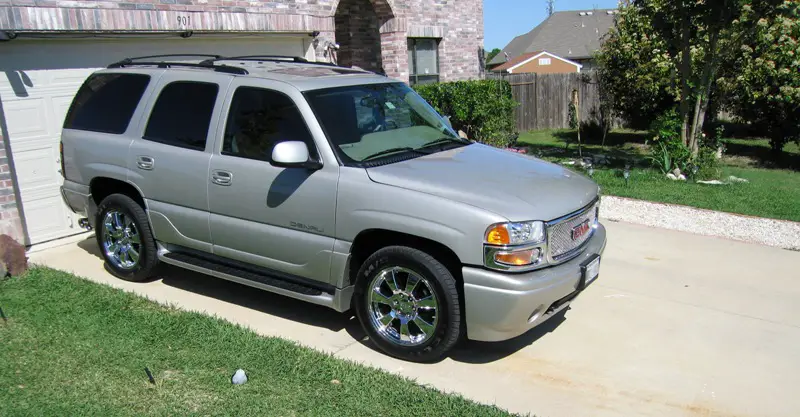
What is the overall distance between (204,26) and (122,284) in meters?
4.36

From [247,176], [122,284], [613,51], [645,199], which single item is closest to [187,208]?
[247,176]

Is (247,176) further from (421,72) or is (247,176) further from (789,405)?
(421,72)

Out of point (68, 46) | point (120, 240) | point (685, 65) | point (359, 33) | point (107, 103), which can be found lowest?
point (120, 240)

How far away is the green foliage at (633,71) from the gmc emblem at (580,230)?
1352cm

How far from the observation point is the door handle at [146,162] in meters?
5.96

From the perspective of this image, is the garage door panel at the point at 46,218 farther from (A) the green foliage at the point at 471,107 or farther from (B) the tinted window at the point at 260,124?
(A) the green foliage at the point at 471,107

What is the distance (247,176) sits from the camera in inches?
209

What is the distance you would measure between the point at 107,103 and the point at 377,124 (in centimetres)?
278

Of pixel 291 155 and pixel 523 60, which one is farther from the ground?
pixel 291 155

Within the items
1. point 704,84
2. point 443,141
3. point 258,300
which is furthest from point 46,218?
point 704,84

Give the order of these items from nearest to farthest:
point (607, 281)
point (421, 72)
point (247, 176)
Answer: point (247, 176) < point (607, 281) < point (421, 72)

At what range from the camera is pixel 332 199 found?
4.91 metres

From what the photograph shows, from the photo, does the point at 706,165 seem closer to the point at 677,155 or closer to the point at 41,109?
the point at 677,155

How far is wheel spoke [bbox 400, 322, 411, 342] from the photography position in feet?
15.9
